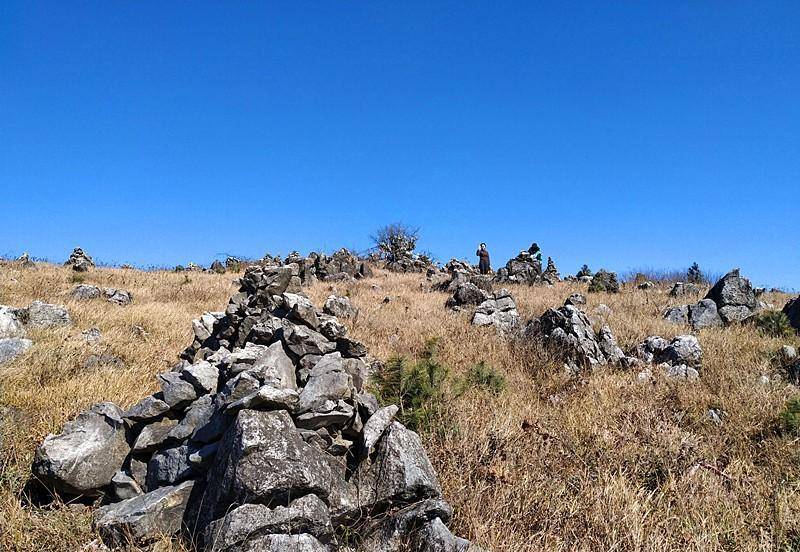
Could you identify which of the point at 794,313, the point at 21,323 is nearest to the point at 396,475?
the point at 21,323

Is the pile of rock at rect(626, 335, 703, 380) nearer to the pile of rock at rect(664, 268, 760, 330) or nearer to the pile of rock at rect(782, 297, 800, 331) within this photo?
the pile of rock at rect(664, 268, 760, 330)

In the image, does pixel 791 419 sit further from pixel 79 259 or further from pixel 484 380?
pixel 79 259

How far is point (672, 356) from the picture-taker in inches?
359

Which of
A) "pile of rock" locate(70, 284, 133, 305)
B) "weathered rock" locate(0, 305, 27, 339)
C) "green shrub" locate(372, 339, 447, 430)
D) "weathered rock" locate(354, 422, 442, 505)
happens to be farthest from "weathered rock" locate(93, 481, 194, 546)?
"pile of rock" locate(70, 284, 133, 305)

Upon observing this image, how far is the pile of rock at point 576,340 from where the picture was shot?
30.8 feet

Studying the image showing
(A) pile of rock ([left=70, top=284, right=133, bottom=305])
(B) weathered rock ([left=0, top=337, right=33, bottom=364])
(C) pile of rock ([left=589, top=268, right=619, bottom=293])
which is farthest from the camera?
(C) pile of rock ([left=589, top=268, right=619, bottom=293])

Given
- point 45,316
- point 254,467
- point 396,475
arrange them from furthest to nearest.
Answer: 1. point 45,316
2. point 396,475
3. point 254,467

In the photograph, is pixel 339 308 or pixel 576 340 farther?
pixel 339 308

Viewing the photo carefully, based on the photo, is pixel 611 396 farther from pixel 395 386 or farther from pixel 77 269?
pixel 77 269

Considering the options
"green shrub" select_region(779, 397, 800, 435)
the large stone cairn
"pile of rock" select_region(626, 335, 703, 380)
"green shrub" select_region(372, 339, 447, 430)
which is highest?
the large stone cairn

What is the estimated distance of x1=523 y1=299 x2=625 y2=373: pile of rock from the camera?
30.8 ft

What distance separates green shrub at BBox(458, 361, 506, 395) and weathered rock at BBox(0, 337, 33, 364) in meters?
6.50

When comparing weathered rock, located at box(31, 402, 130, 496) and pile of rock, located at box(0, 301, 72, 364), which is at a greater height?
pile of rock, located at box(0, 301, 72, 364)

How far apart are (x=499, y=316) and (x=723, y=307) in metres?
6.17
